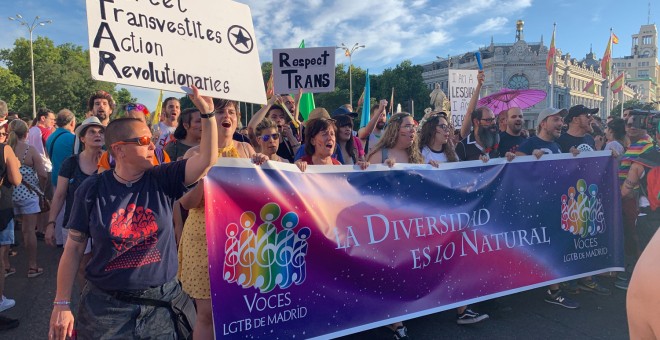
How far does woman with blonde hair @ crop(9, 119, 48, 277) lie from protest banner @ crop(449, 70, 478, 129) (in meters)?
6.28

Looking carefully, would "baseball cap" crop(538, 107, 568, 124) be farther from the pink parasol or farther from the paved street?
the pink parasol

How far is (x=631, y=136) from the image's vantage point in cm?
541

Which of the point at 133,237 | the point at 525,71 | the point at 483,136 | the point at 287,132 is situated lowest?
the point at 133,237

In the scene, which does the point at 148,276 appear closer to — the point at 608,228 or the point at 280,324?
the point at 280,324

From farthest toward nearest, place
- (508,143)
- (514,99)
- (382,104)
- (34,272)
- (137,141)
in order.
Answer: (514,99), (382,104), (508,143), (34,272), (137,141)

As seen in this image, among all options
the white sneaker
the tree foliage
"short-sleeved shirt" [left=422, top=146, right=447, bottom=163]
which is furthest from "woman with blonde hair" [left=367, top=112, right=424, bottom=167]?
the tree foliage

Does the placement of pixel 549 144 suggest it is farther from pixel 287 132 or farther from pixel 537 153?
pixel 287 132

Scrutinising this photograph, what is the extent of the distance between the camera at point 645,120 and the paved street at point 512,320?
205 cm

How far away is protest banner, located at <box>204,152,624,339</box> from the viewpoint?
277 centimetres

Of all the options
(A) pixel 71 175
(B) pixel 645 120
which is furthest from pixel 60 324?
(B) pixel 645 120

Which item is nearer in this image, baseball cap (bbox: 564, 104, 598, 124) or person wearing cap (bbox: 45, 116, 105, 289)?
person wearing cap (bbox: 45, 116, 105, 289)

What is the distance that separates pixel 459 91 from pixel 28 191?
21.7 feet

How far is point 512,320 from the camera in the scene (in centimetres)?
391

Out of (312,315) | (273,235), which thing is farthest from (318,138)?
(312,315)
